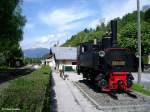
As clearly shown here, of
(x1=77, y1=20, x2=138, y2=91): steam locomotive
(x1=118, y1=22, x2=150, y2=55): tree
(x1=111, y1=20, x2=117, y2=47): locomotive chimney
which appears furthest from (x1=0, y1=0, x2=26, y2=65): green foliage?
(x1=118, y1=22, x2=150, y2=55): tree

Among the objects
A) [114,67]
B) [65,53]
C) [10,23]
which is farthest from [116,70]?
[65,53]

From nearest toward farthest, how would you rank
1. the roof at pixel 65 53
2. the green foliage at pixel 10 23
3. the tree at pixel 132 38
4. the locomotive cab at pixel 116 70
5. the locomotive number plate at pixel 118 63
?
the locomotive cab at pixel 116 70
the locomotive number plate at pixel 118 63
the green foliage at pixel 10 23
the tree at pixel 132 38
the roof at pixel 65 53

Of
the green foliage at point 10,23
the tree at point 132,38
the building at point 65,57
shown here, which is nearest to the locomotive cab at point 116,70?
the green foliage at point 10,23

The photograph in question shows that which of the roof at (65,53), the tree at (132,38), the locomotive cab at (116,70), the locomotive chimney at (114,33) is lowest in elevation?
the locomotive cab at (116,70)

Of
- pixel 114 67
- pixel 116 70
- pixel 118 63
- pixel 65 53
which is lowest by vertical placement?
pixel 116 70

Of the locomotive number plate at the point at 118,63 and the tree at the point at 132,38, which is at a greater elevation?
the tree at the point at 132,38

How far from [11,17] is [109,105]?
3058 centimetres

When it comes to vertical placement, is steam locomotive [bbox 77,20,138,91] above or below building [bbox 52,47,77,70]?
below

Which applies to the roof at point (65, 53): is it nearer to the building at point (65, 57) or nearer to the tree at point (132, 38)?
the building at point (65, 57)

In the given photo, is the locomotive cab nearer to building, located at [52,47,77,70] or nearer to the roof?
building, located at [52,47,77,70]

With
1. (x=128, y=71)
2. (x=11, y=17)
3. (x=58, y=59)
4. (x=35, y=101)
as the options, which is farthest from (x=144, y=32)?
(x=35, y=101)

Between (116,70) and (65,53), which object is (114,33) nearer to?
(116,70)

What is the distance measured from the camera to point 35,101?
10.6 m

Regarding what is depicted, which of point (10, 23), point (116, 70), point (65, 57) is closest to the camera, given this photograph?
point (116, 70)
